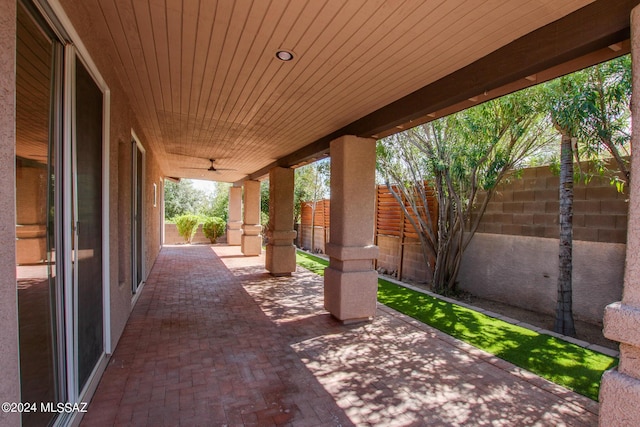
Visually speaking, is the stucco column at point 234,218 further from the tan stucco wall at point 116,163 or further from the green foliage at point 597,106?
the green foliage at point 597,106

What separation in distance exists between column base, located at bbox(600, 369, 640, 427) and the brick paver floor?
98 centimetres

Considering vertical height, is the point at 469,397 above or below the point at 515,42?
below

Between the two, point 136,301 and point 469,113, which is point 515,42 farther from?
point 136,301

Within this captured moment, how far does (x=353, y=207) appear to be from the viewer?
474 cm

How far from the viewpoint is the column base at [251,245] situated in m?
11.4

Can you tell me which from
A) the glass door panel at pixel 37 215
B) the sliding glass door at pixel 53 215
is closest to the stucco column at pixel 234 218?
the sliding glass door at pixel 53 215

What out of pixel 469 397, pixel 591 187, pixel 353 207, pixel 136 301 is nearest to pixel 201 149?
pixel 136 301

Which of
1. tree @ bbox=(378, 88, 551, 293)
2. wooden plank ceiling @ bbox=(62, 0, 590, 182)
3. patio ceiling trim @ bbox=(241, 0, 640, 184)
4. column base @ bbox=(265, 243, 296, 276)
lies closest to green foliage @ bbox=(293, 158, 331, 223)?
column base @ bbox=(265, 243, 296, 276)

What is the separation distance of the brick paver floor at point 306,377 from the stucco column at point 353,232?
0.31m

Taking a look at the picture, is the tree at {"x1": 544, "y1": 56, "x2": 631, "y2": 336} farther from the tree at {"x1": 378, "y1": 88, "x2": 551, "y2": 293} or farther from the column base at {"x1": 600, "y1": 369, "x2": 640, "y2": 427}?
the column base at {"x1": 600, "y1": 369, "x2": 640, "y2": 427}

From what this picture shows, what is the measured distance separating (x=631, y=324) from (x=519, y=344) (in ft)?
9.06

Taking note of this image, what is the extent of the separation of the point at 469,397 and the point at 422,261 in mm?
4989

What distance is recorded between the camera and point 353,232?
4.75 meters

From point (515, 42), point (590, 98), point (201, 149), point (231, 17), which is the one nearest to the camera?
point (231, 17)
